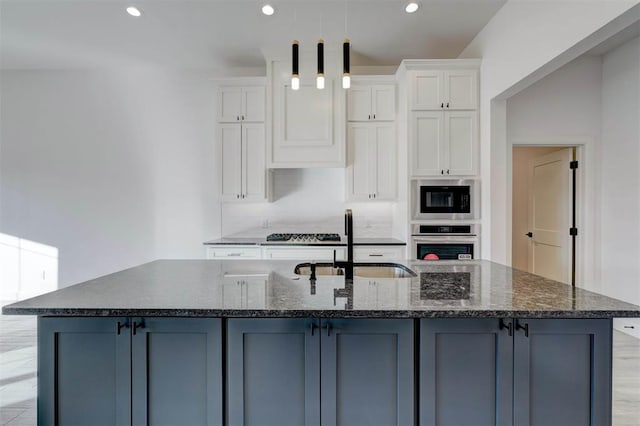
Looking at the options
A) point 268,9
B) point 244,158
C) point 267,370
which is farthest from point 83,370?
point 268,9

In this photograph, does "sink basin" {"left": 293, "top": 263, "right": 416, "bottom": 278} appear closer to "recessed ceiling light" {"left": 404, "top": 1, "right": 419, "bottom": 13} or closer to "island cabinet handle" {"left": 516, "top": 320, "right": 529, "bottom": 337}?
"island cabinet handle" {"left": 516, "top": 320, "right": 529, "bottom": 337}

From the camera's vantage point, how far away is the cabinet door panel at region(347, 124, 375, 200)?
12.2ft

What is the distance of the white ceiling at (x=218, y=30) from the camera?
293 cm

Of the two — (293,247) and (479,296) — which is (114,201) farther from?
(479,296)

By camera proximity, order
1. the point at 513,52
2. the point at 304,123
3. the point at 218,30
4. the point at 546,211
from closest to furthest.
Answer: the point at 513,52 < the point at 218,30 < the point at 304,123 < the point at 546,211

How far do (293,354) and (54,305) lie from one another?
934 mm

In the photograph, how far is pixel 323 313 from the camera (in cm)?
116

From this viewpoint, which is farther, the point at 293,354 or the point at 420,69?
the point at 420,69

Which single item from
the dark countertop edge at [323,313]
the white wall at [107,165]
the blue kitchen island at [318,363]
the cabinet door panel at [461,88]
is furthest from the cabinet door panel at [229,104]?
the dark countertop edge at [323,313]

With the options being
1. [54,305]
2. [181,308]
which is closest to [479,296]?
[181,308]

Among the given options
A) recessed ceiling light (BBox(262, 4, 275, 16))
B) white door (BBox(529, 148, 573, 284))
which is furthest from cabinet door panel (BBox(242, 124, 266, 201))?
white door (BBox(529, 148, 573, 284))

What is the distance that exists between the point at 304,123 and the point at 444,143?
5.11 feet

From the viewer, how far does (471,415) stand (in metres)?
1.25

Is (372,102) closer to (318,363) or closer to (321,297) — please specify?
(321,297)
